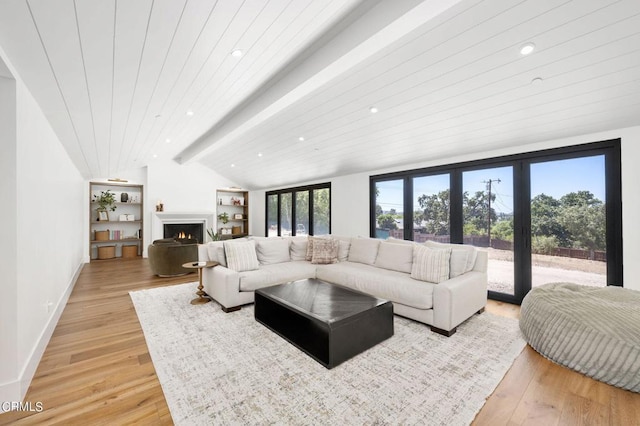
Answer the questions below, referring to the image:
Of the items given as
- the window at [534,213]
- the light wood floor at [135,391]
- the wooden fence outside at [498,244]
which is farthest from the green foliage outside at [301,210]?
the light wood floor at [135,391]

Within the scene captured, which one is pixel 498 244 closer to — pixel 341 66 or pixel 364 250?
pixel 364 250

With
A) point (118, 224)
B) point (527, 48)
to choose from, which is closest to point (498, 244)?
point (527, 48)

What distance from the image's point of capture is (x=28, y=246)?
2.11 m

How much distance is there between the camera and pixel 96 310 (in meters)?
3.53

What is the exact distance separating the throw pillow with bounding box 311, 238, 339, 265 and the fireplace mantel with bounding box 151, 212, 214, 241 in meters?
5.27

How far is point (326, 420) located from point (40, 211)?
3.02 meters

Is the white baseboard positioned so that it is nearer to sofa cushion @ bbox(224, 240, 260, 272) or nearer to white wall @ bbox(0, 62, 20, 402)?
white wall @ bbox(0, 62, 20, 402)

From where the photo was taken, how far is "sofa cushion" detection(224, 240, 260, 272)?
3.84 metres

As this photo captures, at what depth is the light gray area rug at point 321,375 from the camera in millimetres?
1737

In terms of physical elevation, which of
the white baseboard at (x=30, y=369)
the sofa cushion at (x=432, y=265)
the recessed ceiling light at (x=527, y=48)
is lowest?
the white baseboard at (x=30, y=369)

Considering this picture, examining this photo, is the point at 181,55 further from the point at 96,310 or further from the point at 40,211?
the point at 96,310

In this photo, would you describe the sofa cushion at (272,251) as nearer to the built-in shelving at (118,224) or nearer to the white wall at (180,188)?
the white wall at (180,188)

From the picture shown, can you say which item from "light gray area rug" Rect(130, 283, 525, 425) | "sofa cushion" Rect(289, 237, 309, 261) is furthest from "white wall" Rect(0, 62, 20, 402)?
"sofa cushion" Rect(289, 237, 309, 261)

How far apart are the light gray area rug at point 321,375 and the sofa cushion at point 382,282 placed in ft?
1.05
